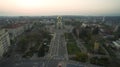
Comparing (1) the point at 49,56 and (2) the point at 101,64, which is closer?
(2) the point at 101,64

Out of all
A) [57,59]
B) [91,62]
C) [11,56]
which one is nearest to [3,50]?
[11,56]

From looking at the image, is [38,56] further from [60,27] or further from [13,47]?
[60,27]

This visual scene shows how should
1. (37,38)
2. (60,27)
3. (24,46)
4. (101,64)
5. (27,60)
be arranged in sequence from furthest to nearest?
(60,27) < (37,38) < (24,46) < (27,60) < (101,64)

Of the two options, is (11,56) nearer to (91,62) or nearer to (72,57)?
(72,57)

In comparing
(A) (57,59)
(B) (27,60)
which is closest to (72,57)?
(A) (57,59)

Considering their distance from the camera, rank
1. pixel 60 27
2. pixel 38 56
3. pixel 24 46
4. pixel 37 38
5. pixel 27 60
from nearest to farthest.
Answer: pixel 27 60, pixel 38 56, pixel 24 46, pixel 37 38, pixel 60 27

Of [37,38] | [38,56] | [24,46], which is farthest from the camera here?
[37,38]

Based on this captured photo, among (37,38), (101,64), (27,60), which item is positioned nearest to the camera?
(101,64)

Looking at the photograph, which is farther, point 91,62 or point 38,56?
point 38,56
